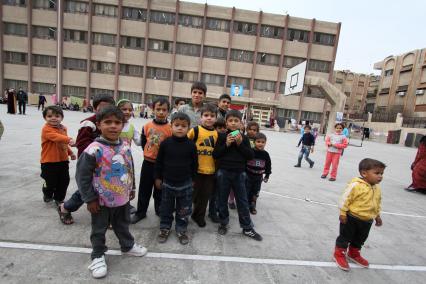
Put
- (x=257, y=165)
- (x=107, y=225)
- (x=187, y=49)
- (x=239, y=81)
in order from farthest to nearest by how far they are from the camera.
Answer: (x=239, y=81), (x=187, y=49), (x=257, y=165), (x=107, y=225)

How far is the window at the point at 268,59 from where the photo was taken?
115 feet

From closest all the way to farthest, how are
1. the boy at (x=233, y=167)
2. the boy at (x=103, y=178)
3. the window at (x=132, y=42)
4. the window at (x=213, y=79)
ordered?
the boy at (x=103, y=178) → the boy at (x=233, y=167) → the window at (x=132, y=42) → the window at (x=213, y=79)

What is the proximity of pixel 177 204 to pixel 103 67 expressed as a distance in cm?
3555

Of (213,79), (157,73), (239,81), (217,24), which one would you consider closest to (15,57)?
(157,73)

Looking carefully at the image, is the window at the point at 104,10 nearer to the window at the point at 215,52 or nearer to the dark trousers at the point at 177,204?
the window at the point at 215,52

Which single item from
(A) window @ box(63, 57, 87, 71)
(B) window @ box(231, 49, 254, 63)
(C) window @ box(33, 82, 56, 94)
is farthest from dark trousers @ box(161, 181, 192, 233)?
(C) window @ box(33, 82, 56, 94)

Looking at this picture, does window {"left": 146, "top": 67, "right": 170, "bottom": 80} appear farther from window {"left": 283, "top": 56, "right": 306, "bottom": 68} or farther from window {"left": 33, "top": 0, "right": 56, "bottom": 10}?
window {"left": 283, "top": 56, "right": 306, "bottom": 68}

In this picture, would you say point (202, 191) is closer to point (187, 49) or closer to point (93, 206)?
point (93, 206)

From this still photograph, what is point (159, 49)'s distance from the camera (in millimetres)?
34094

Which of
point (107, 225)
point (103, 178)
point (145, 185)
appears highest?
point (103, 178)

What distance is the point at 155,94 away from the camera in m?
34.8

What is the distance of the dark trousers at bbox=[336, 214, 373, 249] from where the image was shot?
2.87m

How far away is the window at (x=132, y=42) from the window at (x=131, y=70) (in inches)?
97.6

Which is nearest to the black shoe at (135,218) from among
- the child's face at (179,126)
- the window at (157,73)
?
the child's face at (179,126)
